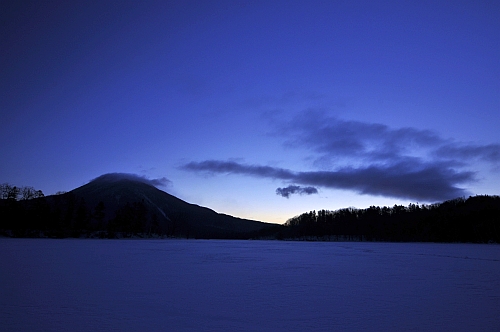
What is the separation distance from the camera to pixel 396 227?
177m

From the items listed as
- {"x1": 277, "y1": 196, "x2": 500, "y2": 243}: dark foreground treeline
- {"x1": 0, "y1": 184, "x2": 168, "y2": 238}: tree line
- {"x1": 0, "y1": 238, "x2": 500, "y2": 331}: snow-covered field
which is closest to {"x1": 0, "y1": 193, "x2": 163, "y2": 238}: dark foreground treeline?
{"x1": 0, "y1": 184, "x2": 168, "y2": 238}: tree line

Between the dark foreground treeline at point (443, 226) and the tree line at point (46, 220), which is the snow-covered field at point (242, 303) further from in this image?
the dark foreground treeline at point (443, 226)

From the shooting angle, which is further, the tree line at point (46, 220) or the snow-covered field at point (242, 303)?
the tree line at point (46, 220)

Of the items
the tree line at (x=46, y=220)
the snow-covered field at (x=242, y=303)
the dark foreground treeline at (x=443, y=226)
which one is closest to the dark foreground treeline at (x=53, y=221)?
the tree line at (x=46, y=220)

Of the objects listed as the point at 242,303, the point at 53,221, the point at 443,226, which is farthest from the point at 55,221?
the point at 443,226

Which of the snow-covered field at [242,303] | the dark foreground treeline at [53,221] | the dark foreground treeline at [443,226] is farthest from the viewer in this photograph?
the dark foreground treeline at [443,226]

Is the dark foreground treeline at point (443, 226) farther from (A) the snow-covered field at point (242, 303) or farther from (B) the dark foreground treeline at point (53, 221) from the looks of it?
(A) the snow-covered field at point (242, 303)

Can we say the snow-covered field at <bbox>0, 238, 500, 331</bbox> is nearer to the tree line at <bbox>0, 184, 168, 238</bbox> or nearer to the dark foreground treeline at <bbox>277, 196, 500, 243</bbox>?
the tree line at <bbox>0, 184, 168, 238</bbox>

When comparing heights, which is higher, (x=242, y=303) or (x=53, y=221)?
(x=53, y=221)

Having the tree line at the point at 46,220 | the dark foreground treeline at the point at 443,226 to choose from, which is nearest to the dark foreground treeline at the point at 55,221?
the tree line at the point at 46,220

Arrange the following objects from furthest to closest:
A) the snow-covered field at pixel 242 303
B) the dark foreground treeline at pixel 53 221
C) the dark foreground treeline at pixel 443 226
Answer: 1. the dark foreground treeline at pixel 443 226
2. the dark foreground treeline at pixel 53 221
3. the snow-covered field at pixel 242 303

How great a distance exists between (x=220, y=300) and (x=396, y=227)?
181 metres

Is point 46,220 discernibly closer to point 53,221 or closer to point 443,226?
point 53,221

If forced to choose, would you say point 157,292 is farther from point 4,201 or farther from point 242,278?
point 4,201
